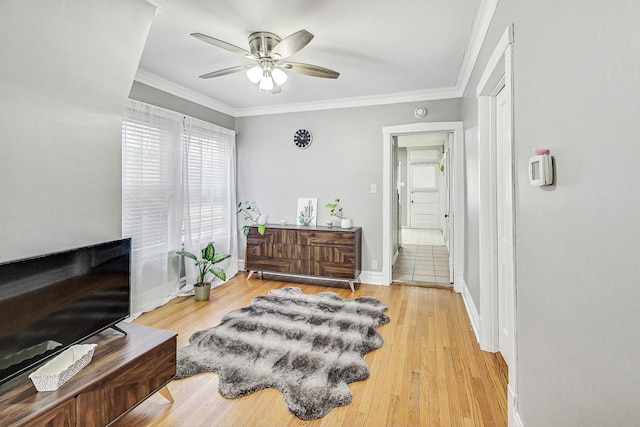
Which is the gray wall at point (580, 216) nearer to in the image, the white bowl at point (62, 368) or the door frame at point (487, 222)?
the door frame at point (487, 222)

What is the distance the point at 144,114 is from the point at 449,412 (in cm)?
378

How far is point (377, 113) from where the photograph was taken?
414cm

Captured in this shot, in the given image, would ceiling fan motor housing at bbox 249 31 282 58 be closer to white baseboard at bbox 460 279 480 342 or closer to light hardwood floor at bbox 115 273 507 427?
light hardwood floor at bbox 115 273 507 427

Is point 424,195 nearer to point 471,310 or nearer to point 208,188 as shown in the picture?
point 471,310

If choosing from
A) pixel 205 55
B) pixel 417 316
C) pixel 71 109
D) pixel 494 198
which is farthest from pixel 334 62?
pixel 417 316

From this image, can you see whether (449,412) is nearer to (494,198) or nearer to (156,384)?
(494,198)

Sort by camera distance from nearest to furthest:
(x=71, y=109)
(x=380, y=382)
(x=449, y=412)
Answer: (x=71, y=109) < (x=449, y=412) < (x=380, y=382)

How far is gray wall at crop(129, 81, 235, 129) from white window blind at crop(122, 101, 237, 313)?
171 mm

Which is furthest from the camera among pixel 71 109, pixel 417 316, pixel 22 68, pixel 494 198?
pixel 417 316

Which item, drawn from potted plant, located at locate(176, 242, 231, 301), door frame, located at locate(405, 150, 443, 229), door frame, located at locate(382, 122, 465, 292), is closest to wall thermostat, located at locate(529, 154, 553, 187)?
Answer: door frame, located at locate(382, 122, 465, 292)

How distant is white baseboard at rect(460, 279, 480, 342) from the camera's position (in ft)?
8.66

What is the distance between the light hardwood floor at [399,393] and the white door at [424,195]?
6628 mm

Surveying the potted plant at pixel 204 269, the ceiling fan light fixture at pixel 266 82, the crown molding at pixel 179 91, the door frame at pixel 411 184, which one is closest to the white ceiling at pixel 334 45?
the crown molding at pixel 179 91

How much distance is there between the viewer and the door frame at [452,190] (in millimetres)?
3785
